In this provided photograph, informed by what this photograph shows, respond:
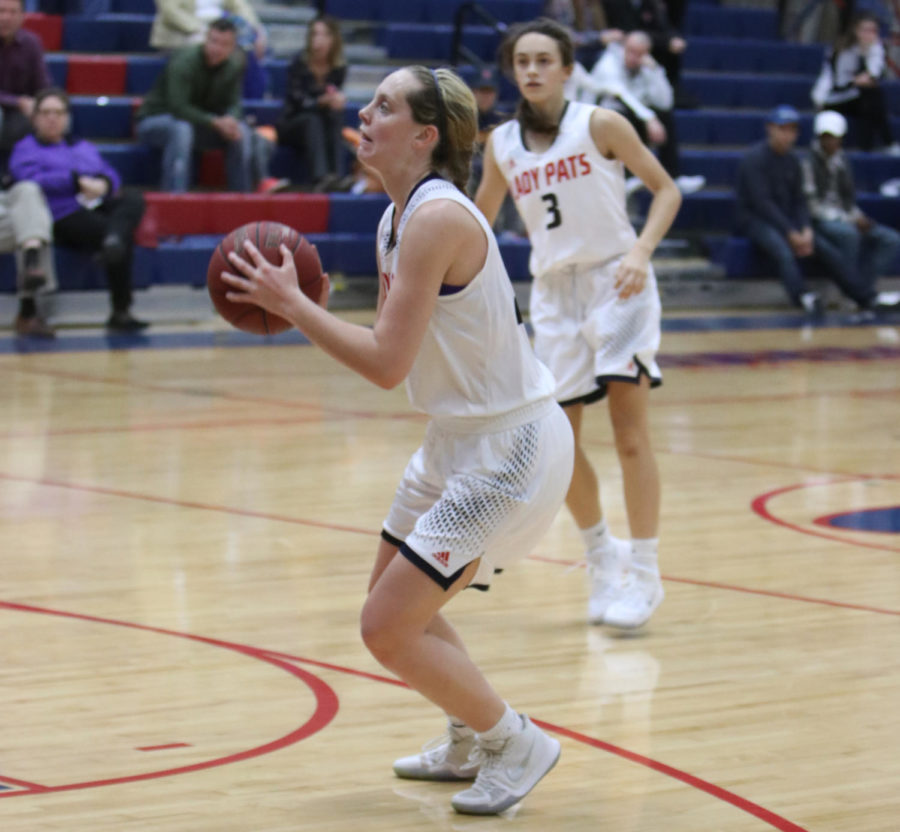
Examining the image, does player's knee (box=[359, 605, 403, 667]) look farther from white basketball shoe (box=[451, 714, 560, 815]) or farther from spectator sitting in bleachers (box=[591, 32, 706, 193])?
spectator sitting in bleachers (box=[591, 32, 706, 193])

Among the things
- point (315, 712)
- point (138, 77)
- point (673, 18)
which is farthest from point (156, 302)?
point (315, 712)

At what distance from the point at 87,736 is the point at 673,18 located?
1339 centimetres

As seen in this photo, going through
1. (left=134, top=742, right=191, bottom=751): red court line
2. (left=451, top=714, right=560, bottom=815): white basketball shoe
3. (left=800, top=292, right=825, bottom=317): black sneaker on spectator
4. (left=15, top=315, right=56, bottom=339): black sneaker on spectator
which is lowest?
(left=800, top=292, right=825, bottom=317): black sneaker on spectator

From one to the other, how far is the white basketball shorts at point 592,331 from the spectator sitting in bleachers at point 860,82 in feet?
36.7

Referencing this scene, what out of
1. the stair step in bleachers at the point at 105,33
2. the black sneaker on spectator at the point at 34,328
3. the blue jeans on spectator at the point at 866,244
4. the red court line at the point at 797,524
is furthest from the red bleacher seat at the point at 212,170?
the red court line at the point at 797,524

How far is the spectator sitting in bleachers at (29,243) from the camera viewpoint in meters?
10.2

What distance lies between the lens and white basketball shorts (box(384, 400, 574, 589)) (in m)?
3.02

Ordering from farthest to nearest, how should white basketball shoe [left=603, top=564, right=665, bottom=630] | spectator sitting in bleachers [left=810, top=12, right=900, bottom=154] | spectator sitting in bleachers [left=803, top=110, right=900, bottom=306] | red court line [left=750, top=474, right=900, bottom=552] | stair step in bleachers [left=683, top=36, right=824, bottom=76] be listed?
stair step in bleachers [left=683, top=36, right=824, bottom=76] → spectator sitting in bleachers [left=810, top=12, right=900, bottom=154] → spectator sitting in bleachers [left=803, top=110, right=900, bottom=306] → red court line [left=750, top=474, right=900, bottom=552] → white basketball shoe [left=603, top=564, right=665, bottom=630]

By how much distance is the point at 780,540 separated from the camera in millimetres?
5582

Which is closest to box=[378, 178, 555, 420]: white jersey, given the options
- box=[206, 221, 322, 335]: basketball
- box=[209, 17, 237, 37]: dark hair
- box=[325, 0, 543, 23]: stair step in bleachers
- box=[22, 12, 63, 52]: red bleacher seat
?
box=[206, 221, 322, 335]: basketball

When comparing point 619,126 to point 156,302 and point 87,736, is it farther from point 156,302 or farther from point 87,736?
point 156,302

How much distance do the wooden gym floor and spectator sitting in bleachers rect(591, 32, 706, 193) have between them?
5.47m

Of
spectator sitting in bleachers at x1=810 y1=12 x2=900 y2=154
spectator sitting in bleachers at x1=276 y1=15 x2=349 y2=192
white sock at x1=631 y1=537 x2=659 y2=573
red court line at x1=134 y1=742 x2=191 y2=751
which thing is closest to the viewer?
red court line at x1=134 y1=742 x2=191 y2=751

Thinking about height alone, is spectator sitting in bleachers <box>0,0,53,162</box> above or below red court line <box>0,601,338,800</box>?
above
